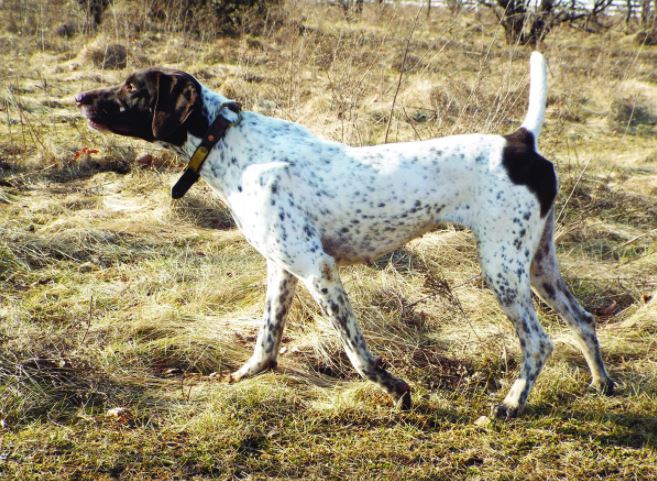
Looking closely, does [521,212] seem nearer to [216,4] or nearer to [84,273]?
[84,273]

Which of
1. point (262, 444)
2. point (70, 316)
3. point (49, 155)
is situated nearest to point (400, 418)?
point (262, 444)

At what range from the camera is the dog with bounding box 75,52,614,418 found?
9.55 feet

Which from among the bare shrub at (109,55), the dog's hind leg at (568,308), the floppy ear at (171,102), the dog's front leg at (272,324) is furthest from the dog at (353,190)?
the bare shrub at (109,55)

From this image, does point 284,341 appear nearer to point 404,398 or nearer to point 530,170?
point 404,398

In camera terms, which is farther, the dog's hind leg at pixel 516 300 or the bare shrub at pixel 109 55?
the bare shrub at pixel 109 55

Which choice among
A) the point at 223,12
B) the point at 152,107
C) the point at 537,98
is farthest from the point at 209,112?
the point at 223,12

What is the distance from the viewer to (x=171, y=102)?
3.01 meters

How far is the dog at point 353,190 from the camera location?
115 inches

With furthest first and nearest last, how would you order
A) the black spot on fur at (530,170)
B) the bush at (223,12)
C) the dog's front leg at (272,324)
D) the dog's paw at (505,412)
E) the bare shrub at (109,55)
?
the bush at (223,12), the bare shrub at (109,55), the dog's front leg at (272,324), the dog's paw at (505,412), the black spot on fur at (530,170)

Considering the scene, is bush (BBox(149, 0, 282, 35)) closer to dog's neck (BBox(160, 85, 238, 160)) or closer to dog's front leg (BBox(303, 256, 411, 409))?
dog's neck (BBox(160, 85, 238, 160))

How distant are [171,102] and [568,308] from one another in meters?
2.09

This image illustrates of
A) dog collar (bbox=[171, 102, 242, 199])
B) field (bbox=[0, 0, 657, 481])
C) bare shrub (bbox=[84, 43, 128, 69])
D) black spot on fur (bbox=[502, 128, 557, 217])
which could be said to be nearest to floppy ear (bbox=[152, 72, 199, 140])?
dog collar (bbox=[171, 102, 242, 199])

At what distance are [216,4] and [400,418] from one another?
32.7 ft

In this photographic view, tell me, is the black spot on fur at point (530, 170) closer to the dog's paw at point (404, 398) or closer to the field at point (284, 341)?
the field at point (284, 341)
